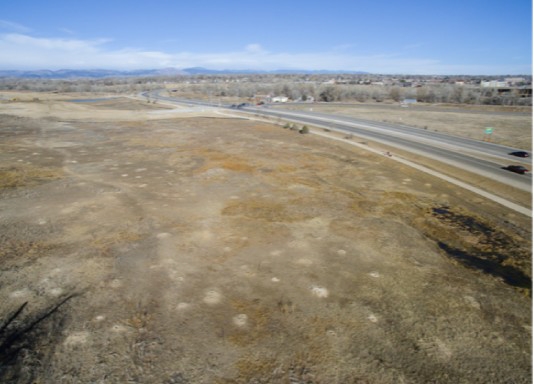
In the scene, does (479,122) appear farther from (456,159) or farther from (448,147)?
(456,159)

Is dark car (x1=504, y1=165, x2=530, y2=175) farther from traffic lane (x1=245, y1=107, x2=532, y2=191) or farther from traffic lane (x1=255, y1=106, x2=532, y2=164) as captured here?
traffic lane (x1=255, y1=106, x2=532, y2=164)

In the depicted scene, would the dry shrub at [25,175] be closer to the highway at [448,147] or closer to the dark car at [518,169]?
the highway at [448,147]

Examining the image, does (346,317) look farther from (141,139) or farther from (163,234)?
(141,139)

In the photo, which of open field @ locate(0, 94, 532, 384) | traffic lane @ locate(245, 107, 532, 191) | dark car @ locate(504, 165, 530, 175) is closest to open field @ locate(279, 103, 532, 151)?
traffic lane @ locate(245, 107, 532, 191)

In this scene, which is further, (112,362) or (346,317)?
(346,317)

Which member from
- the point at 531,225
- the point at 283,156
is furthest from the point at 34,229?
the point at 531,225

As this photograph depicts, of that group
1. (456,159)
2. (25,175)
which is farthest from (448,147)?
(25,175)
